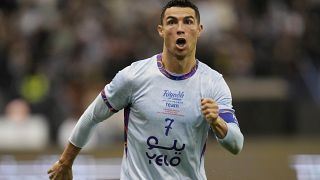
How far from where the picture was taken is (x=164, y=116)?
6734 millimetres

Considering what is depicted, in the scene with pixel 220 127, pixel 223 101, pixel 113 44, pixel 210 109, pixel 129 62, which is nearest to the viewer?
pixel 210 109

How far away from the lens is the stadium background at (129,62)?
1416cm

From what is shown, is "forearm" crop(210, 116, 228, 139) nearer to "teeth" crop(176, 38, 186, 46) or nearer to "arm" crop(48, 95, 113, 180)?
"teeth" crop(176, 38, 186, 46)

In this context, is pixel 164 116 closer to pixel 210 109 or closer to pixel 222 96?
pixel 222 96

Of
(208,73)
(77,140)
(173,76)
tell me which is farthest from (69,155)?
(208,73)

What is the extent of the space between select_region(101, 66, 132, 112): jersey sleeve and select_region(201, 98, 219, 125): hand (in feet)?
2.39

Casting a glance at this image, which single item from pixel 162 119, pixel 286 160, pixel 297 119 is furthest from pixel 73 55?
pixel 162 119

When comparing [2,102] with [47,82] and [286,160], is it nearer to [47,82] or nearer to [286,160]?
[47,82]

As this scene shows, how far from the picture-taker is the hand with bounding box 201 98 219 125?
6.18 meters

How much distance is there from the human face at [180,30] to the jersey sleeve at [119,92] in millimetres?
338

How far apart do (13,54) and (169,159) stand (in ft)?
29.2

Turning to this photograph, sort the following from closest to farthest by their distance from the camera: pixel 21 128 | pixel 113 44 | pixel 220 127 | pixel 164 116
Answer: pixel 220 127, pixel 164 116, pixel 21 128, pixel 113 44

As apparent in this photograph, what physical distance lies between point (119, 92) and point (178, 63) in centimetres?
45

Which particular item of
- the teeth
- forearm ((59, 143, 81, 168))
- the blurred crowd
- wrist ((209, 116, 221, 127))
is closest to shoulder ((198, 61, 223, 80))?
the teeth
